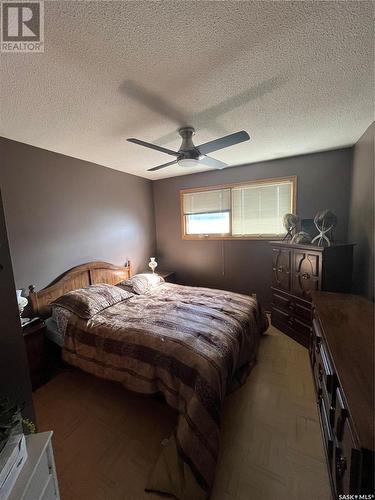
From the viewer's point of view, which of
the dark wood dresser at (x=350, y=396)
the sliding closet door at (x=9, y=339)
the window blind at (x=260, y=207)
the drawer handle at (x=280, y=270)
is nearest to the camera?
the dark wood dresser at (x=350, y=396)

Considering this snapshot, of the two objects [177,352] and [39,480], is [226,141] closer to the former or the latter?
[177,352]

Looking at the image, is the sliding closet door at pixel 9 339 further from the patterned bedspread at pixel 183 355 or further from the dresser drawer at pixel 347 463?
the dresser drawer at pixel 347 463

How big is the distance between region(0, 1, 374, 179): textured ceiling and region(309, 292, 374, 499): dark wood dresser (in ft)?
5.23

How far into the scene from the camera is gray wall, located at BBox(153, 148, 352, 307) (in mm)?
2842

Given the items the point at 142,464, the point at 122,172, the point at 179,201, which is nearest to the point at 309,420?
the point at 142,464

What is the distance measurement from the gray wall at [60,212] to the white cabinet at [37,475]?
1.78 metres

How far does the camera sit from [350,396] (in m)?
0.75

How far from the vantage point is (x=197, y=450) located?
1228 mm

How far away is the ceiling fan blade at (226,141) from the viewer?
1.59 m


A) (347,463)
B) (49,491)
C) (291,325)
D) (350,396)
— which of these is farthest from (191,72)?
(291,325)

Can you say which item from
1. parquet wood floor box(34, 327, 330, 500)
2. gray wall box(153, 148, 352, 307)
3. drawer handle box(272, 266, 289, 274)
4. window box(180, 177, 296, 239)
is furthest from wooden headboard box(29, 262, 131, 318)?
drawer handle box(272, 266, 289, 274)

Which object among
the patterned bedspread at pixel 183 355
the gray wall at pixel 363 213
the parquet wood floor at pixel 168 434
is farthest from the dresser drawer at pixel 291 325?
the gray wall at pixel 363 213

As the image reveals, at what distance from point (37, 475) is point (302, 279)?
2692 millimetres

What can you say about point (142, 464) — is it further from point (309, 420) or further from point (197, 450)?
point (309, 420)
